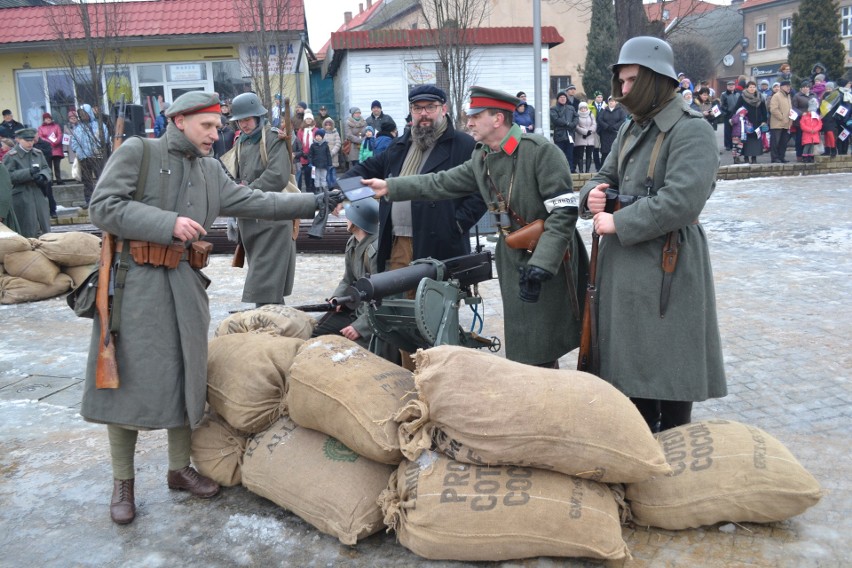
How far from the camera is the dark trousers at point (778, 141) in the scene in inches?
672

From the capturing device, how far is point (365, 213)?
4965mm

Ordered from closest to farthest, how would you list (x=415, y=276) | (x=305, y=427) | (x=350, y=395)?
(x=350, y=395) → (x=305, y=427) → (x=415, y=276)

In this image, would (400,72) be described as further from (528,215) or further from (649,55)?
(649,55)

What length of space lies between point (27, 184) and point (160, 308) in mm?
8886

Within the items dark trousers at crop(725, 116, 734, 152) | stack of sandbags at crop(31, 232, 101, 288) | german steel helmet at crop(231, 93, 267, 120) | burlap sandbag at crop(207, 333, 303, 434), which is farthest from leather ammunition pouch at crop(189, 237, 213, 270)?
dark trousers at crop(725, 116, 734, 152)

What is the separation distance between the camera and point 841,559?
3.06 m

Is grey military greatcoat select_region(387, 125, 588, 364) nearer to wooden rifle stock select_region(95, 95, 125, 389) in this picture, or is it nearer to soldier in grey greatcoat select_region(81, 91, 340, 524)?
soldier in grey greatcoat select_region(81, 91, 340, 524)

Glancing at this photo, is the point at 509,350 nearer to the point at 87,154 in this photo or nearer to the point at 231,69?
the point at 87,154

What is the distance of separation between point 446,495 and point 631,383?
44.5 inches

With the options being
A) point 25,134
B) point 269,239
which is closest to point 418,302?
point 269,239

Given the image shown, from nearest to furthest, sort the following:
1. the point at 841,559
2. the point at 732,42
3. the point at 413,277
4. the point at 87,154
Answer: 1. the point at 841,559
2. the point at 413,277
3. the point at 87,154
4. the point at 732,42

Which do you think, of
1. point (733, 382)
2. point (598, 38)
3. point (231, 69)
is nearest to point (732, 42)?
point (598, 38)

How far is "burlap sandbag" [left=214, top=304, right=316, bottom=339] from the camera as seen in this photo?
4.51 metres

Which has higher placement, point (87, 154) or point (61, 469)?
point (87, 154)
